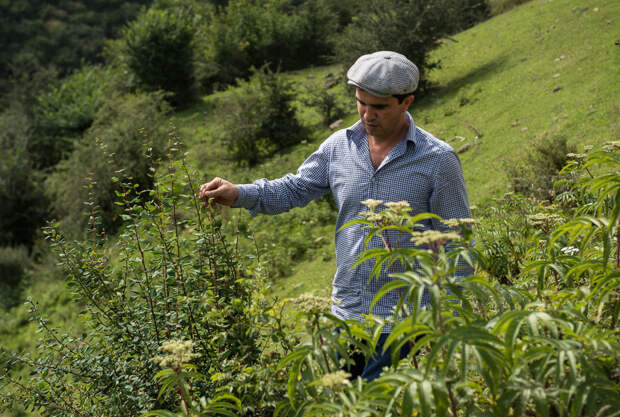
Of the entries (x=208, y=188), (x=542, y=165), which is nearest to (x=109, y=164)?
(x=542, y=165)

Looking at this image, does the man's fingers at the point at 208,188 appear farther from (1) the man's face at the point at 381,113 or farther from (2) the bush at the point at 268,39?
(2) the bush at the point at 268,39

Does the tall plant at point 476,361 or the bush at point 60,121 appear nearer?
the tall plant at point 476,361

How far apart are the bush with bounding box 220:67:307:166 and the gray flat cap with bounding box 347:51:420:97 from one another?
10156mm

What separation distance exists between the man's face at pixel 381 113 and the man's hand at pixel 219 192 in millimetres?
734

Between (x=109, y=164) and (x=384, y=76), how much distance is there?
36.4ft

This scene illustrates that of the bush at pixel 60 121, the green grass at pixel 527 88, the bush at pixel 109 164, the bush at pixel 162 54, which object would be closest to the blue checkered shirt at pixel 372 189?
the green grass at pixel 527 88

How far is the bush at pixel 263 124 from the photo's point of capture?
1240 centimetres

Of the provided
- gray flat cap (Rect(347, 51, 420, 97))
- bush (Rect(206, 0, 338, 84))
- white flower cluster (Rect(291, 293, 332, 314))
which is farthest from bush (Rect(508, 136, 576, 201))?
bush (Rect(206, 0, 338, 84))

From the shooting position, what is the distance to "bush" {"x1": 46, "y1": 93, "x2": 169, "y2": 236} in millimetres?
12039

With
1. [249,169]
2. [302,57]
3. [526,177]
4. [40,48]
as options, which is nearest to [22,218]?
[249,169]

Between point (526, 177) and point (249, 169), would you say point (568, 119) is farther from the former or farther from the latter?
point (249, 169)

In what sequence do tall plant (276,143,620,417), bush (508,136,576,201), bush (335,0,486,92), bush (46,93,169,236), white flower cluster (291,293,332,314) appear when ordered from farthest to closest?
bush (46,93,169,236)
bush (335,0,486,92)
bush (508,136,576,201)
white flower cluster (291,293,332,314)
tall plant (276,143,620,417)

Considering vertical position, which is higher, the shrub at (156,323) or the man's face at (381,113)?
the man's face at (381,113)

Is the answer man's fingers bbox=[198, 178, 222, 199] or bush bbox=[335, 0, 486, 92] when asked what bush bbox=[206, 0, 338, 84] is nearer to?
bush bbox=[335, 0, 486, 92]
